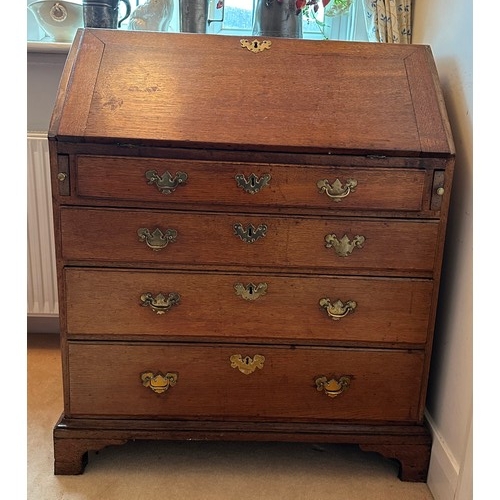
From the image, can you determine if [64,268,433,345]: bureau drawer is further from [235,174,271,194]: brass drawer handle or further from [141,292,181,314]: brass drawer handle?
[235,174,271,194]: brass drawer handle

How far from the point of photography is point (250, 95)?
1355 mm

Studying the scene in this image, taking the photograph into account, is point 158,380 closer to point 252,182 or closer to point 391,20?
point 252,182

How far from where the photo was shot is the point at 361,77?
4.57 ft

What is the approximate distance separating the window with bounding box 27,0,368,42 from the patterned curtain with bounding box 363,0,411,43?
21 cm

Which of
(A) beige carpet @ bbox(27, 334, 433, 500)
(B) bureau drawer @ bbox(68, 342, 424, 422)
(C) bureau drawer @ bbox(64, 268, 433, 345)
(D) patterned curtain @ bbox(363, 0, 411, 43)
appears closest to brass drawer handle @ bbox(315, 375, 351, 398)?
(B) bureau drawer @ bbox(68, 342, 424, 422)

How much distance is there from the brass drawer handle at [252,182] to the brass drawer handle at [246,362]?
43 centimetres

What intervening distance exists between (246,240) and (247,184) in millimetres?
136

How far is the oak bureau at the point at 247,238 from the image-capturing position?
127 cm

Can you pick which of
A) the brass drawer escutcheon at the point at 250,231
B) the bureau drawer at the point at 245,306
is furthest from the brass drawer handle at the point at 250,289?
the brass drawer escutcheon at the point at 250,231

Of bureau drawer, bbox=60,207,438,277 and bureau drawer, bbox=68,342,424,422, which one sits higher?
bureau drawer, bbox=60,207,438,277

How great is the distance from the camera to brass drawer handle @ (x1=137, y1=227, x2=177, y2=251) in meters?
1.30

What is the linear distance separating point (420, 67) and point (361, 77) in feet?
0.54

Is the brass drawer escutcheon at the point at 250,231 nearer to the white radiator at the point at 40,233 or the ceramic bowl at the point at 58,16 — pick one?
the white radiator at the point at 40,233

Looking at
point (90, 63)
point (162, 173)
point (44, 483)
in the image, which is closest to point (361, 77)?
point (162, 173)
